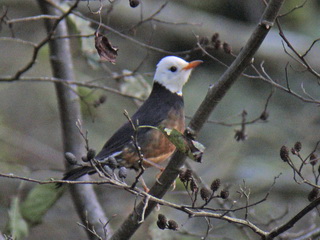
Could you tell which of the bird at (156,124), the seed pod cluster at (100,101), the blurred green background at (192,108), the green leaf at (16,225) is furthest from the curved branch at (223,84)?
the blurred green background at (192,108)

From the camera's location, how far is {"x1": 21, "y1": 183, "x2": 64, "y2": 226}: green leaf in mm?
5082

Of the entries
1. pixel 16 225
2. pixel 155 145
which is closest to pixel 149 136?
pixel 155 145

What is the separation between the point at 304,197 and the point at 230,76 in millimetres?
4988

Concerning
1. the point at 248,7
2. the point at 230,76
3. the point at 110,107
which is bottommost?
the point at 110,107

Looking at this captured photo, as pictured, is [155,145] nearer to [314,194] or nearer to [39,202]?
[39,202]

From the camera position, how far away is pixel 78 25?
17.8ft

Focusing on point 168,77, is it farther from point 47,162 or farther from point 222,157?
point 47,162

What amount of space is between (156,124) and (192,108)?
4259 mm

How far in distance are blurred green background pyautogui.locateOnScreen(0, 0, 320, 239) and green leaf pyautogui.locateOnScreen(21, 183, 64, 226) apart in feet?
6.39

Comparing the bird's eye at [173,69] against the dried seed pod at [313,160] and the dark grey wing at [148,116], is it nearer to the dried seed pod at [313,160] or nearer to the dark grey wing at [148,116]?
the dark grey wing at [148,116]

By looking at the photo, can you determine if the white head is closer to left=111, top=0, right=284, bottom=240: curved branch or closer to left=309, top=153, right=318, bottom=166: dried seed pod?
left=111, top=0, right=284, bottom=240: curved branch

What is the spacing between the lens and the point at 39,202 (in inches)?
201

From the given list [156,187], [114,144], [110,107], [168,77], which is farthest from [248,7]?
[156,187]

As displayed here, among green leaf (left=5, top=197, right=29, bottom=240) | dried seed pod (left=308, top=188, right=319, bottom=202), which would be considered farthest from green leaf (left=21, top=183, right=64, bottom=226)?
dried seed pod (left=308, top=188, right=319, bottom=202)
